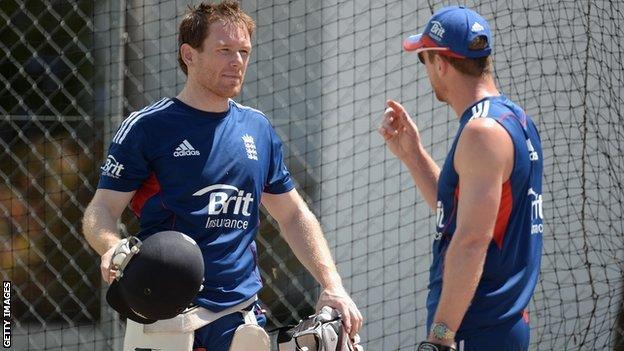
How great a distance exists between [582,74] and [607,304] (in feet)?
4.32

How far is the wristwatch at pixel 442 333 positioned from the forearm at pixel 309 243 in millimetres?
845

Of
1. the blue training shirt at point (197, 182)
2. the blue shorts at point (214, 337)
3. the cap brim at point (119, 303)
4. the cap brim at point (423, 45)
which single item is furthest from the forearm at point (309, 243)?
the cap brim at point (423, 45)

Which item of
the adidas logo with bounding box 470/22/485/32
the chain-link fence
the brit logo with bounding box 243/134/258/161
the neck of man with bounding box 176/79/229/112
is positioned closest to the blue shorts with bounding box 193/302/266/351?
the brit logo with bounding box 243/134/258/161

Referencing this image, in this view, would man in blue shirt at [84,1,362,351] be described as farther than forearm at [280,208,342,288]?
No

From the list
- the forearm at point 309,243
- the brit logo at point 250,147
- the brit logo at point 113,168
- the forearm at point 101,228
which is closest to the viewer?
the forearm at point 101,228

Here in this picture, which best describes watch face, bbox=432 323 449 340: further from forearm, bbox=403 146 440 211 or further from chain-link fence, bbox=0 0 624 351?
chain-link fence, bbox=0 0 624 351

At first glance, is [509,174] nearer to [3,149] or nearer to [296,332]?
[296,332]

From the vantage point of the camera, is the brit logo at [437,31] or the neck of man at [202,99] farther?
the neck of man at [202,99]

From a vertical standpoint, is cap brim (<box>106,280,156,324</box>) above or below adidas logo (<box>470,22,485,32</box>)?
below

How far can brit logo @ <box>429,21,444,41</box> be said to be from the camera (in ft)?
11.4

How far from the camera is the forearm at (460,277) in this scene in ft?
10.7

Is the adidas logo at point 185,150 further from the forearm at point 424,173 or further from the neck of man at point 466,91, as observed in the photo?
the neck of man at point 466,91

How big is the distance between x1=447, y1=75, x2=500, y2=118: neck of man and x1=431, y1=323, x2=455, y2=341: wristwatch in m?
0.62

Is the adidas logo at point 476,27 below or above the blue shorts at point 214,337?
above
